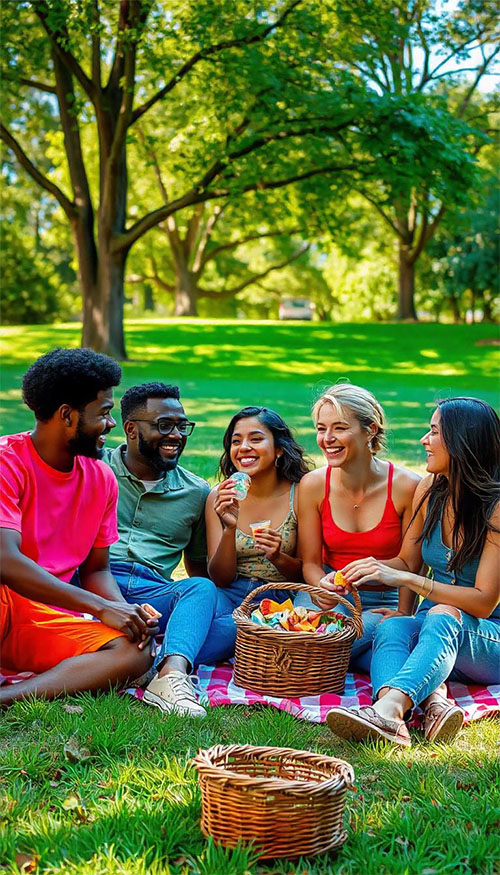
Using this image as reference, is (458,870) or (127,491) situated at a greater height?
(127,491)

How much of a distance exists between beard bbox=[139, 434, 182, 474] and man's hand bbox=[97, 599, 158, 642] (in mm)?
1110

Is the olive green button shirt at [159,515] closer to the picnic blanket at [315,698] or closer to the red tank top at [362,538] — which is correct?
the red tank top at [362,538]

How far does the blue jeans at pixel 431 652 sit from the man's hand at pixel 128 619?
102 centimetres

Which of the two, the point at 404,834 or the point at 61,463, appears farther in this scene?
the point at 61,463

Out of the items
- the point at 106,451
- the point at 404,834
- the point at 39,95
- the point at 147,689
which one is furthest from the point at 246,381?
the point at 39,95

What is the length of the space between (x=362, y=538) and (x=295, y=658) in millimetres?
894

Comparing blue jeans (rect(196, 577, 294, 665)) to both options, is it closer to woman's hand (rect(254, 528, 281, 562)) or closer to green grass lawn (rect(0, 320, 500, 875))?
woman's hand (rect(254, 528, 281, 562))

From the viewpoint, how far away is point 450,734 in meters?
3.89

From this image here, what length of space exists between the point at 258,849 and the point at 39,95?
36.0 m

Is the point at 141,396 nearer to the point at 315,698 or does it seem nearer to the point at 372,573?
the point at 372,573

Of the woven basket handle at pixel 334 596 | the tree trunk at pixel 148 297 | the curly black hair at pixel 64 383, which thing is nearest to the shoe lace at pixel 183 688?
the woven basket handle at pixel 334 596

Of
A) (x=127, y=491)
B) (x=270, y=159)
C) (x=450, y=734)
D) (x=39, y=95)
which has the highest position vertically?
(x=39, y=95)

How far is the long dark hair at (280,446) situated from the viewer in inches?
205

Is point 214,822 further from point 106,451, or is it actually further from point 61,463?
point 106,451
